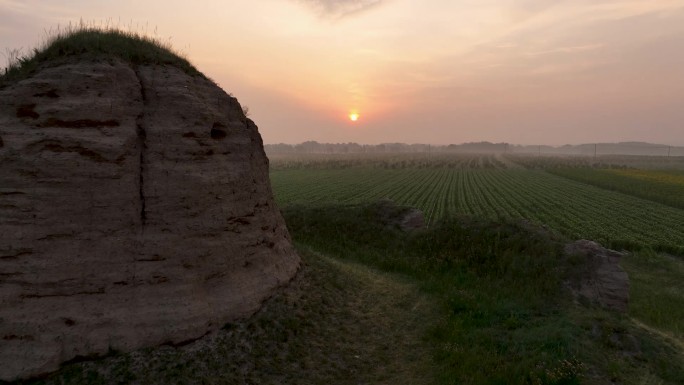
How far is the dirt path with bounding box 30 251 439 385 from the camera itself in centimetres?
767

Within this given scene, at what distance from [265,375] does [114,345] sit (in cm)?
285

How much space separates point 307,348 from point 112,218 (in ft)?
16.1

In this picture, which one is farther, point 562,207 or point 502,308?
point 562,207

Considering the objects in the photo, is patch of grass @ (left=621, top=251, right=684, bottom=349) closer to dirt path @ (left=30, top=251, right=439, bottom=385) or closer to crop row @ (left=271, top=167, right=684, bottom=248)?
crop row @ (left=271, top=167, right=684, bottom=248)

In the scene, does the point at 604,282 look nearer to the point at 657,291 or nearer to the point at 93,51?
the point at 657,291

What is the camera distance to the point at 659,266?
20.6 meters

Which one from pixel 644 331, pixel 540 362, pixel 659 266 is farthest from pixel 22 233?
pixel 659 266

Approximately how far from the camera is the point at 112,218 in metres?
8.30

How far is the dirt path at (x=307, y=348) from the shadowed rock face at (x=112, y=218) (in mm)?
373

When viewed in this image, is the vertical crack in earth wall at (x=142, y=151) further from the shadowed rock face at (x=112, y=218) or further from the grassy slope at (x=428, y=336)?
the grassy slope at (x=428, y=336)

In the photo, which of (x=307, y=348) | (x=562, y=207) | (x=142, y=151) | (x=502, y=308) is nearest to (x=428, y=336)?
(x=502, y=308)

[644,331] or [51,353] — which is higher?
[51,353]

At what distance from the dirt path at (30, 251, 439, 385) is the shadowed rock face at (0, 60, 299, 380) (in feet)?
1.23

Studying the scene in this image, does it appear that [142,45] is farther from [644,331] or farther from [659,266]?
[659,266]
